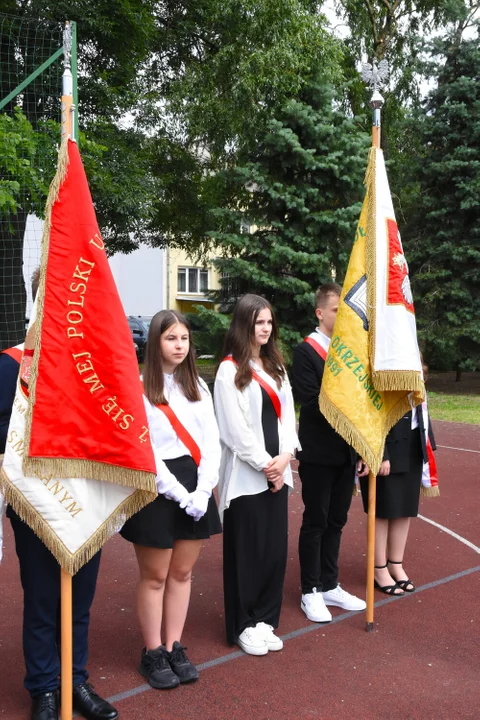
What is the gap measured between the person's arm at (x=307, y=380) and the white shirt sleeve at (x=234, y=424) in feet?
2.27

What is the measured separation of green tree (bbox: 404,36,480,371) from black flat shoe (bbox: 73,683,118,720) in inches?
619

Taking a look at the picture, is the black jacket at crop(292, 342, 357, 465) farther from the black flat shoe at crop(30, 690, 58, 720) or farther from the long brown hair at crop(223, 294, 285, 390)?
the black flat shoe at crop(30, 690, 58, 720)

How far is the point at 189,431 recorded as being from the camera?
3.87 m

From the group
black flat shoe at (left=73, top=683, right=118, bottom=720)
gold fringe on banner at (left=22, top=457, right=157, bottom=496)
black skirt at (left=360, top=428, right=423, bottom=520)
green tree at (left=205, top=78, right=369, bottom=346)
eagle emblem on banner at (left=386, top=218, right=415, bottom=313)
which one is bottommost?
black flat shoe at (left=73, top=683, right=118, bottom=720)

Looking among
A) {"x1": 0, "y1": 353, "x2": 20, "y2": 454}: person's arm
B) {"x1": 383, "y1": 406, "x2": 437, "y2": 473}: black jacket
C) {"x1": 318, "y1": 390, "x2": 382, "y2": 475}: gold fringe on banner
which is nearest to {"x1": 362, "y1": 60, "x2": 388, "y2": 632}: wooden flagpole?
{"x1": 318, "y1": 390, "x2": 382, "y2": 475}: gold fringe on banner

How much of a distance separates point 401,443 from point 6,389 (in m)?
2.78

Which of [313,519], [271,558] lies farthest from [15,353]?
[313,519]

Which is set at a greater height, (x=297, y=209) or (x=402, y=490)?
(x=297, y=209)

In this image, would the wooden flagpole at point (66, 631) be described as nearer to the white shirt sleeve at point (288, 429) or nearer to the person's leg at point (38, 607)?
the person's leg at point (38, 607)

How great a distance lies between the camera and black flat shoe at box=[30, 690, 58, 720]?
3.36 meters

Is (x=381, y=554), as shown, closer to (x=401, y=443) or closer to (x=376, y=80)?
(x=401, y=443)

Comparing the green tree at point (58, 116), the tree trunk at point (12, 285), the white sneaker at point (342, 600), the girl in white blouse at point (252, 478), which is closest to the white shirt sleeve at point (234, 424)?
the girl in white blouse at point (252, 478)

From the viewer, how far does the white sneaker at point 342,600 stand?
4.88m

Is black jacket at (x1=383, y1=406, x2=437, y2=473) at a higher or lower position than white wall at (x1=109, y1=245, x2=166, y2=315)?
lower
